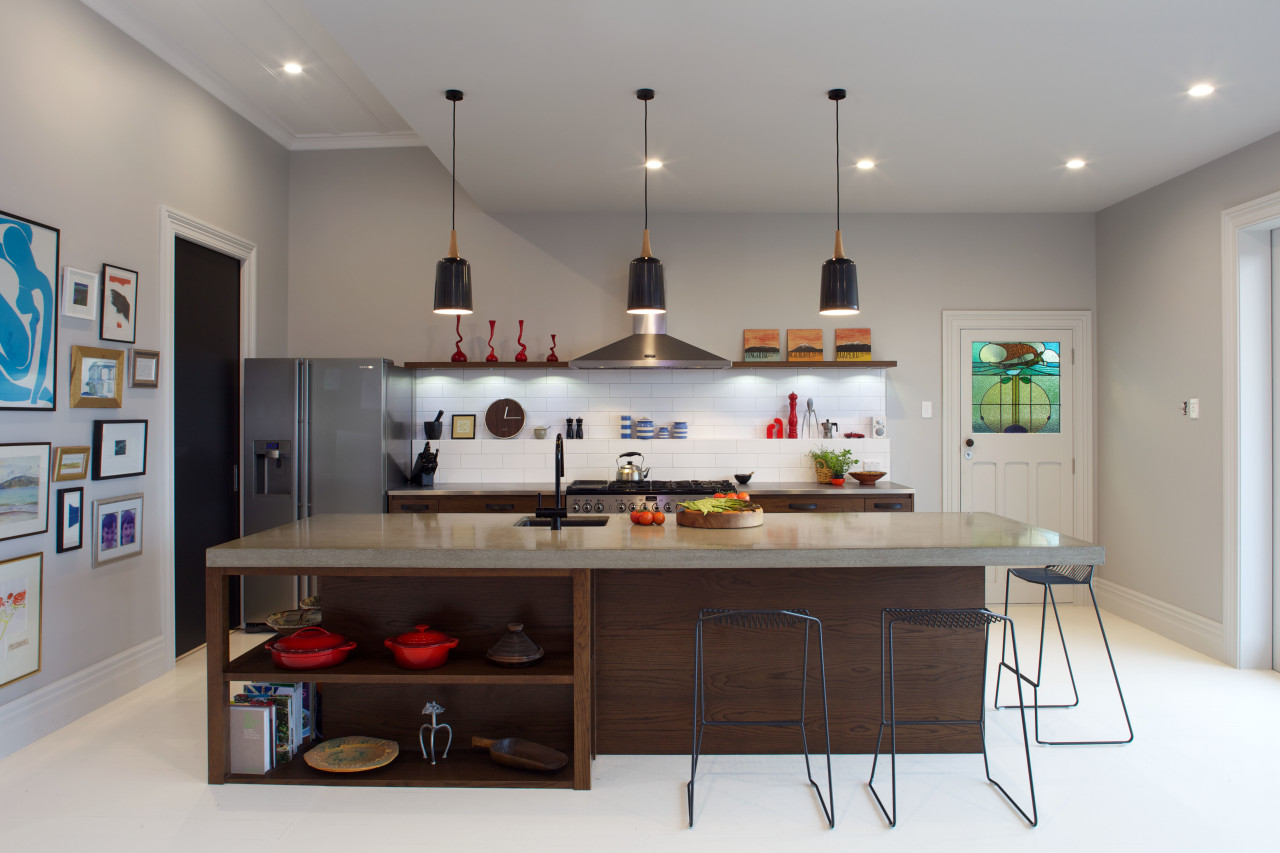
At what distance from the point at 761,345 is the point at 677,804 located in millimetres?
3509

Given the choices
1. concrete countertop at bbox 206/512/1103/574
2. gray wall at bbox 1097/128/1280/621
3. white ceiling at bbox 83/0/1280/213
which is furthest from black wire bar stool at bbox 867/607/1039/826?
gray wall at bbox 1097/128/1280/621

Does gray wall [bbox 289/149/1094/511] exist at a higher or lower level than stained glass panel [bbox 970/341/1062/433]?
higher

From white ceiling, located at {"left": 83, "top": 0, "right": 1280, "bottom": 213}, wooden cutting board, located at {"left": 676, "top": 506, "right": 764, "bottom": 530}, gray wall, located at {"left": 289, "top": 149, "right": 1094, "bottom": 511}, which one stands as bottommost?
wooden cutting board, located at {"left": 676, "top": 506, "right": 764, "bottom": 530}

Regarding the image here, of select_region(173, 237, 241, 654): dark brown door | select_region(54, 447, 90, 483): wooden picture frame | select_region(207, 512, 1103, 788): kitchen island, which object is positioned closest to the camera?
select_region(207, 512, 1103, 788): kitchen island

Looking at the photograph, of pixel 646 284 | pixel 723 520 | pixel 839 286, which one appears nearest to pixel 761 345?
pixel 839 286

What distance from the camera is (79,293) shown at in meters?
3.36

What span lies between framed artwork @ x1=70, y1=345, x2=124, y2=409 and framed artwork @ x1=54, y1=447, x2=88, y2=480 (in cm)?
21

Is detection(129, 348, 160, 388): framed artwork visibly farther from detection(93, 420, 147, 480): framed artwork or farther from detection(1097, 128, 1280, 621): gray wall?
detection(1097, 128, 1280, 621): gray wall

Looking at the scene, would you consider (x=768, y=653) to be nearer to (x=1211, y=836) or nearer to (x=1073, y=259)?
(x=1211, y=836)

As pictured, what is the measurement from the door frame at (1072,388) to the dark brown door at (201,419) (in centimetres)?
496

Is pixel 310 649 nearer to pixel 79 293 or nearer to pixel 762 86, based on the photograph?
pixel 79 293

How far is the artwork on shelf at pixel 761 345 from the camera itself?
5.41 meters

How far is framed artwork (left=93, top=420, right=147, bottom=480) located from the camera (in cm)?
348

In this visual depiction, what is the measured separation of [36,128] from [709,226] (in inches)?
153
